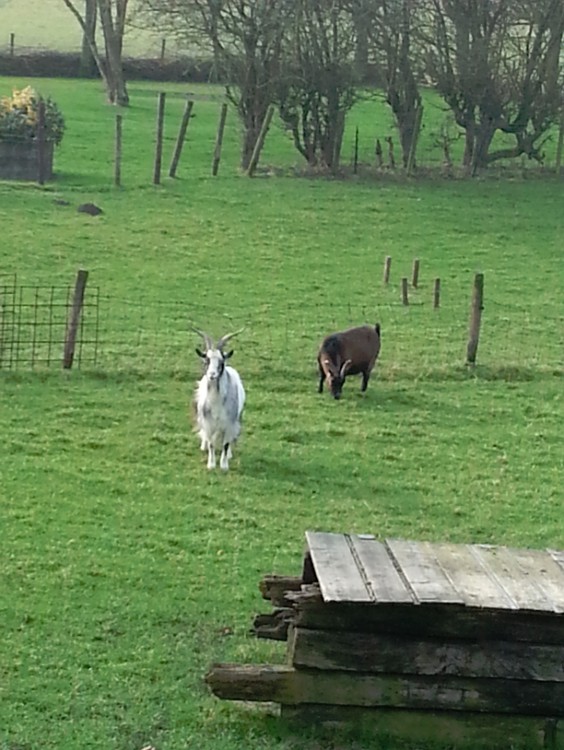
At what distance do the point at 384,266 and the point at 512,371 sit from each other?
260 inches

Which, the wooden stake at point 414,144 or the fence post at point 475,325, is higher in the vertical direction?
the wooden stake at point 414,144

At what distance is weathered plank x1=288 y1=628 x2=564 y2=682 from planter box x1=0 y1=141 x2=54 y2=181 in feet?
73.3

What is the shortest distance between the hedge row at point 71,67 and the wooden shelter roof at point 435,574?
3968cm

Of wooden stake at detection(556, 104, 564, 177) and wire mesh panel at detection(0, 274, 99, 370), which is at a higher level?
wooden stake at detection(556, 104, 564, 177)

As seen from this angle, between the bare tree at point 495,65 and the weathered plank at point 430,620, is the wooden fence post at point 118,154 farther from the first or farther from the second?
the weathered plank at point 430,620

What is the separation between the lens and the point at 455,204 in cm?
2931

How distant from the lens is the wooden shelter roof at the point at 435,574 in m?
6.47

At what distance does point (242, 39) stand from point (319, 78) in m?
1.99

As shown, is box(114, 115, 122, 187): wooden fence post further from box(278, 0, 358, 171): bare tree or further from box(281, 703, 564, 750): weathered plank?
box(281, 703, 564, 750): weathered plank

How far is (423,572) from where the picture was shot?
23.0 feet

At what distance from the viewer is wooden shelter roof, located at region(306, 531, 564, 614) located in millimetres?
6469

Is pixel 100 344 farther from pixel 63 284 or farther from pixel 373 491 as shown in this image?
Result: pixel 373 491

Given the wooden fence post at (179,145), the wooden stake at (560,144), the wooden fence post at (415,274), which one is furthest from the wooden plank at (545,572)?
the wooden stake at (560,144)

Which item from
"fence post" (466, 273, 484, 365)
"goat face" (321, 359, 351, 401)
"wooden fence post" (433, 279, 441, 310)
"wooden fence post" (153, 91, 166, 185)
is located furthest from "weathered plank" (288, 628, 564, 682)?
"wooden fence post" (153, 91, 166, 185)
